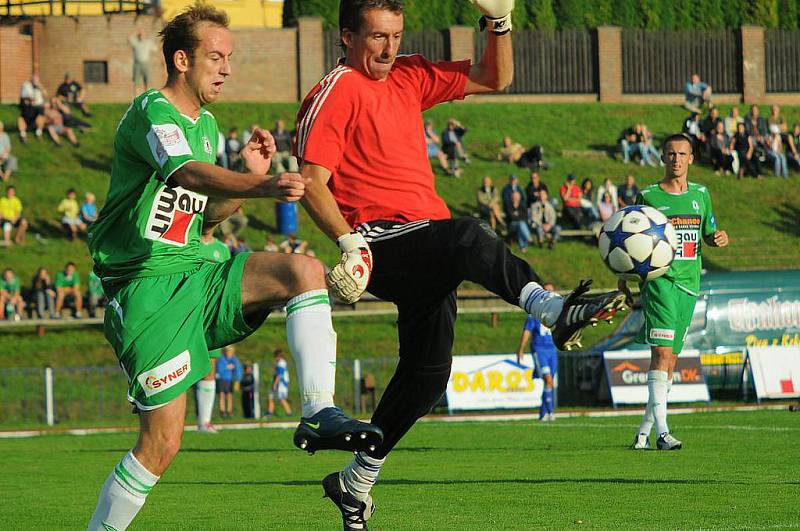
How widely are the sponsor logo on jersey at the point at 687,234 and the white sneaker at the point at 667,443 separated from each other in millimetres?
1737

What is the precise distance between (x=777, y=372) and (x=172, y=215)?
64.5 feet

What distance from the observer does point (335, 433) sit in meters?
6.31

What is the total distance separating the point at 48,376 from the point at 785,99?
4191cm

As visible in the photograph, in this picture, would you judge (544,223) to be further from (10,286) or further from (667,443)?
(667,443)

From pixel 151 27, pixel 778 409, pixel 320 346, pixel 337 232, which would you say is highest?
pixel 151 27

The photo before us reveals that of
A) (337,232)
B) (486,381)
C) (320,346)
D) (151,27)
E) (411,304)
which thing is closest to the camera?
(320,346)

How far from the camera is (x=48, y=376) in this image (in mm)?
27109

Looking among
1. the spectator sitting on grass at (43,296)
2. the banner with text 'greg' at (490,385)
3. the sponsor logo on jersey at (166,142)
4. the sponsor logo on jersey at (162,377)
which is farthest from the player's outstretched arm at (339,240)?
the spectator sitting on grass at (43,296)

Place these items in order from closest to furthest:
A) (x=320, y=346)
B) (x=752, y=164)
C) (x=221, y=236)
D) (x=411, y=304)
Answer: (x=320, y=346) < (x=411, y=304) < (x=221, y=236) < (x=752, y=164)

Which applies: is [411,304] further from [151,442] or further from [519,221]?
[519,221]

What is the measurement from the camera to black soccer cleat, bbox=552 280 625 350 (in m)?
6.65

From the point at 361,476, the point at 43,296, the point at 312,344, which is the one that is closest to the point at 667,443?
the point at 361,476

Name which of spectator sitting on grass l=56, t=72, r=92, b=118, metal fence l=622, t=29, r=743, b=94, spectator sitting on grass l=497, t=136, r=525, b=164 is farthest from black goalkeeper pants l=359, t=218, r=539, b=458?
metal fence l=622, t=29, r=743, b=94

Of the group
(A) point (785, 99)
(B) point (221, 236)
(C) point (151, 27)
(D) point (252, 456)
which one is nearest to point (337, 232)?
(D) point (252, 456)
